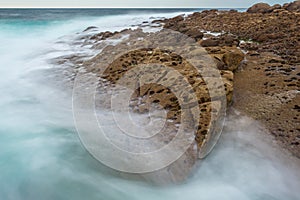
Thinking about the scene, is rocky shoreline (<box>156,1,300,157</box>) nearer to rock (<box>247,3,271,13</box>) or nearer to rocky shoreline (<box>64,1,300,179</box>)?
rocky shoreline (<box>64,1,300,179</box>)

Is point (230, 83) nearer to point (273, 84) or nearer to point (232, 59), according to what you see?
point (273, 84)

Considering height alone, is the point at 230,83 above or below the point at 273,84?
above

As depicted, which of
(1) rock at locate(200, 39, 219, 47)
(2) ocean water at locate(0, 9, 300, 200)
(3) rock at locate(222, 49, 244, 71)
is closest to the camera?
(2) ocean water at locate(0, 9, 300, 200)

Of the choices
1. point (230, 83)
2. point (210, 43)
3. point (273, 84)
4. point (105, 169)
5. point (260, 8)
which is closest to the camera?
point (105, 169)

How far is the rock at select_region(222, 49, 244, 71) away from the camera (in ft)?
18.5

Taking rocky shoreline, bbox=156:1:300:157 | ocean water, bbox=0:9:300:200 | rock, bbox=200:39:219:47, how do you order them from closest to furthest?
ocean water, bbox=0:9:300:200
rocky shoreline, bbox=156:1:300:157
rock, bbox=200:39:219:47

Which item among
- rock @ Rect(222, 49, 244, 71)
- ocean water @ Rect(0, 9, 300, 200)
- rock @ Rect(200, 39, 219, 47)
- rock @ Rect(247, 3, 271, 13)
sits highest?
rock @ Rect(222, 49, 244, 71)

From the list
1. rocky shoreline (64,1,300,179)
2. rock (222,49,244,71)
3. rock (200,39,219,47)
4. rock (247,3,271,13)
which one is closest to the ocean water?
rocky shoreline (64,1,300,179)

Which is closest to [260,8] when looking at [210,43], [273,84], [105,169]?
[210,43]

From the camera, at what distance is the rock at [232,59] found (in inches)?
221

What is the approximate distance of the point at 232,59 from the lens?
5.73m

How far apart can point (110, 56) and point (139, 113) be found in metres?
3.31

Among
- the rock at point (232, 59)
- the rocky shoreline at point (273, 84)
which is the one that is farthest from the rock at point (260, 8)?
the rock at point (232, 59)

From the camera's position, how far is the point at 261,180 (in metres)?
3.21
